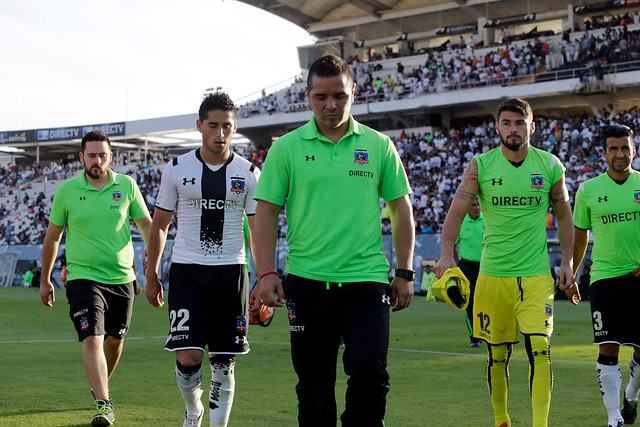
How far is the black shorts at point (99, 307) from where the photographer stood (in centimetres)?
751

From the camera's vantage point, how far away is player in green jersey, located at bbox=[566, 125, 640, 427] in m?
7.25

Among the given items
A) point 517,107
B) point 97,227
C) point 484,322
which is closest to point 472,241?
point 484,322

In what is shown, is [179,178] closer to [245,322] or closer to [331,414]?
[245,322]

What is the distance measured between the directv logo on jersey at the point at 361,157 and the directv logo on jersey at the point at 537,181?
2.22 meters

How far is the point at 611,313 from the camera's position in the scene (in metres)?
7.29

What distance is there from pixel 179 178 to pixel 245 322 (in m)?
1.19

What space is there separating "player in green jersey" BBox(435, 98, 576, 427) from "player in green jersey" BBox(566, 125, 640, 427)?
3.05 feet

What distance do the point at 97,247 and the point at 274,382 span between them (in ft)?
9.10

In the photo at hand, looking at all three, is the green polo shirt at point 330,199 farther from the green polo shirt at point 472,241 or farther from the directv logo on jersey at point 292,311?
the green polo shirt at point 472,241

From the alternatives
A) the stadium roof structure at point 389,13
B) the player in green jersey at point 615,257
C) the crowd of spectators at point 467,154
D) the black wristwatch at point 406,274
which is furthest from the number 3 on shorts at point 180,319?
the stadium roof structure at point 389,13

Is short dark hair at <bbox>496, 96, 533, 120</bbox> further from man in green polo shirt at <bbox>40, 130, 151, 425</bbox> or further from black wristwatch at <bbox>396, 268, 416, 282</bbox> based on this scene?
man in green polo shirt at <bbox>40, 130, 151, 425</bbox>

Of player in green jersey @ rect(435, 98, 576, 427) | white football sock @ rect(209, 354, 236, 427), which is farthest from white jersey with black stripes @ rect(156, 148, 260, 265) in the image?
player in green jersey @ rect(435, 98, 576, 427)

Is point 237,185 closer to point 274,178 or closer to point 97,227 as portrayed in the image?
point 274,178

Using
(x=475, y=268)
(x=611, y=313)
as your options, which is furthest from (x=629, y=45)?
(x=611, y=313)
